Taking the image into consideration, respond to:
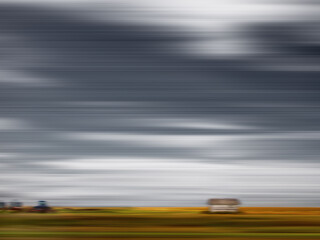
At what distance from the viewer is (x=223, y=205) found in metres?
6.11

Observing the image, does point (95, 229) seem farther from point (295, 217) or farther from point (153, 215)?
point (295, 217)

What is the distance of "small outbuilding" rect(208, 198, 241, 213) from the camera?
5.96 metres

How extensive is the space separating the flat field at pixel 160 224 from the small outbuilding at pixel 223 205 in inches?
3.0

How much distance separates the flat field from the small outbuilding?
0.08 metres

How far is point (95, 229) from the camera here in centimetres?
548

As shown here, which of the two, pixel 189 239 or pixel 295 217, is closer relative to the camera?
pixel 189 239

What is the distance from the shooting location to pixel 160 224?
5.69 meters

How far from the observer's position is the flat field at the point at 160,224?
17.4 feet

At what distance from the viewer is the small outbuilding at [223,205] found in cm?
596

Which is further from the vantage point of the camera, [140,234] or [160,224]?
[160,224]

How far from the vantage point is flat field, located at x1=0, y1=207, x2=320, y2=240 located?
5297mm

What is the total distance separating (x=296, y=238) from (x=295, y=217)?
2.60ft

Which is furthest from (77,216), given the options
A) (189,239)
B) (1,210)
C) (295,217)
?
(295,217)

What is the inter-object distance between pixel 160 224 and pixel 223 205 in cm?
93
